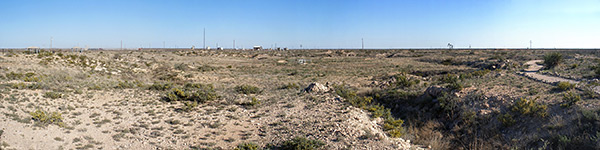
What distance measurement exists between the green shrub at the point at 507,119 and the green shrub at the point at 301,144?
5.42 meters

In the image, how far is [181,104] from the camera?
1194 cm

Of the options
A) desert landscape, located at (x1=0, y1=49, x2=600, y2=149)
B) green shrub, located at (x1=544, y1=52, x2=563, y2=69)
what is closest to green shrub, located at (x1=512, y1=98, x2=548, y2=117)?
desert landscape, located at (x1=0, y1=49, x2=600, y2=149)

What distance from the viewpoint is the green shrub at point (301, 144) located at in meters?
7.10

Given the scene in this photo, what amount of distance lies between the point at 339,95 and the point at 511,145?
7.12 m

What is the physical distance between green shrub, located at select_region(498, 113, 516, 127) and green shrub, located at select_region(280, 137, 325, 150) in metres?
5.42

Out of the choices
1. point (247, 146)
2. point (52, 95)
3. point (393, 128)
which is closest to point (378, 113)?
point (393, 128)

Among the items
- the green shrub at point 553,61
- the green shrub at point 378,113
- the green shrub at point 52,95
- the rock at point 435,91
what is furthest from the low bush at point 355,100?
the green shrub at point 553,61

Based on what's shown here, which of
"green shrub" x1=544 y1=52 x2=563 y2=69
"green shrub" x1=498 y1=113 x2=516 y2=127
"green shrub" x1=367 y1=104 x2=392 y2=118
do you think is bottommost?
"green shrub" x1=367 y1=104 x2=392 y2=118

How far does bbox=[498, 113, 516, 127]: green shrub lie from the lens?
896 cm

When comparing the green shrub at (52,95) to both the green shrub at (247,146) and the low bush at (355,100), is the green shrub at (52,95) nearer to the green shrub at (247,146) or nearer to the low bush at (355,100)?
the green shrub at (247,146)

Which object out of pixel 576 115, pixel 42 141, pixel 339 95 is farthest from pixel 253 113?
pixel 576 115

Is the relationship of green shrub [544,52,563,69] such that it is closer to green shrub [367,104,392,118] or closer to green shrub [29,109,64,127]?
green shrub [367,104,392,118]

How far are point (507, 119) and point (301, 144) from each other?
6147 millimetres

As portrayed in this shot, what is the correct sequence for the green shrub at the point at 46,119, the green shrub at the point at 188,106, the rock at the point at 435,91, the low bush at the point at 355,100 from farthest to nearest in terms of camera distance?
the rock at the point at 435,91
the low bush at the point at 355,100
the green shrub at the point at 188,106
the green shrub at the point at 46,119
